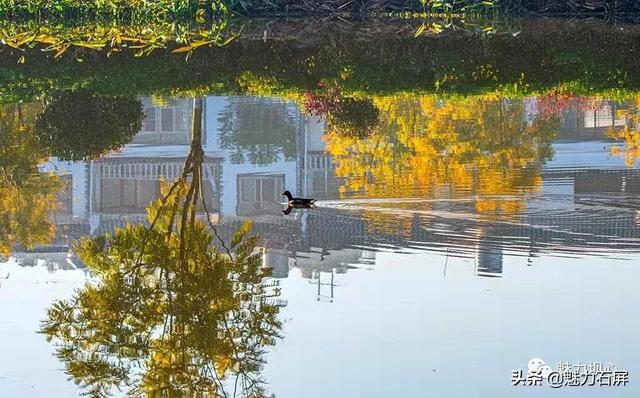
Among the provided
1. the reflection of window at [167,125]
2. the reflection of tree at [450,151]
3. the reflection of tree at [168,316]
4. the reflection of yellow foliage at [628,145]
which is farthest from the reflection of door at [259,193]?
the reflection of yellow foliage at [628,145]

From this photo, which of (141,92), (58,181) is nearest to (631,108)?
(141,92)

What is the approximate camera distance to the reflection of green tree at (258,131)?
46.4ft

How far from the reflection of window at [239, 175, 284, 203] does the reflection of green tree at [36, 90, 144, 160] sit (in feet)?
5.80

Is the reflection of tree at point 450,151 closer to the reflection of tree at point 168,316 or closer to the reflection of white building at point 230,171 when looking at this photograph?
the reflection of white building at point 230,171

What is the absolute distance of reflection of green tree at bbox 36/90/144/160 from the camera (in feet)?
45.6

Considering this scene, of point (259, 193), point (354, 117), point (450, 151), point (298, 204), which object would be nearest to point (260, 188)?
point (259, 193)

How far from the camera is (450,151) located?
13383 millimetres

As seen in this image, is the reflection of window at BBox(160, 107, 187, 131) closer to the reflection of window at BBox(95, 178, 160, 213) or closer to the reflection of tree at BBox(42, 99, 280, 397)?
the reflection of window at BBox(95, 178, 160, 213)

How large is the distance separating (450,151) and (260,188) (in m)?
2.14

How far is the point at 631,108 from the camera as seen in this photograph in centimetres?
1630

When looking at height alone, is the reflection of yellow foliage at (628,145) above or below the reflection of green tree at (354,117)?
below

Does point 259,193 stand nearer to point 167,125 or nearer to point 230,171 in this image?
point 230,171

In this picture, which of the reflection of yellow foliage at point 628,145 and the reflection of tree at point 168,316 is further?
the reflection of yellow foliage at point 628,145

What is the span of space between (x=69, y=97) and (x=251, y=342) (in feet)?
29.9
